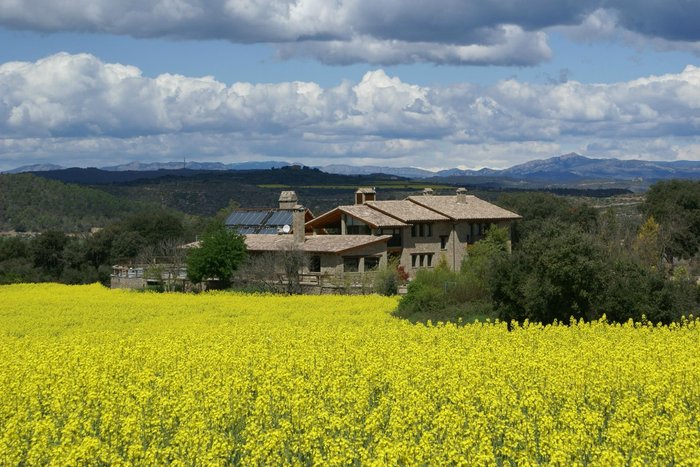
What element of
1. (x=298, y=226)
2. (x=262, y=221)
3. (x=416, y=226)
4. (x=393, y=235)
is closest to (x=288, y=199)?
(x=262, y=221)

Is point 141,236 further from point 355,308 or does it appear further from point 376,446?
point 376,446

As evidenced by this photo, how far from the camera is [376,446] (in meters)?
13.3

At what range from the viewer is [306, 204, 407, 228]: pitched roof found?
2427 inches

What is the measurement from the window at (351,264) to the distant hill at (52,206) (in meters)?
54.5

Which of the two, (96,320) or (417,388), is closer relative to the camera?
(417,388)

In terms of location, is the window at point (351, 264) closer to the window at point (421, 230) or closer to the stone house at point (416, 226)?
the stone house at point (416, 226)

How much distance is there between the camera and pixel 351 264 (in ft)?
192

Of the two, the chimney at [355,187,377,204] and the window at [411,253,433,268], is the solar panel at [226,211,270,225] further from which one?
the window at [411,253,433,268]

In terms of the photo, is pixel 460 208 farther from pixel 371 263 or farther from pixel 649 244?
pixel 649 244

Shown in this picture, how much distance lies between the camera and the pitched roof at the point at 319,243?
5748 cm

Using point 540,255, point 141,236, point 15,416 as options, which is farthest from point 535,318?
point 141,236

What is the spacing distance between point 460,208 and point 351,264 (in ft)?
43.9

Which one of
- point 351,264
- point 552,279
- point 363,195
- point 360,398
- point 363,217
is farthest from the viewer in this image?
point 363,195

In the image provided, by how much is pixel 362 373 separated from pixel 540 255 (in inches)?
590
